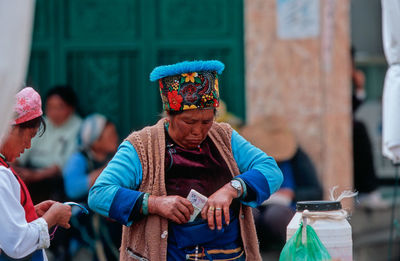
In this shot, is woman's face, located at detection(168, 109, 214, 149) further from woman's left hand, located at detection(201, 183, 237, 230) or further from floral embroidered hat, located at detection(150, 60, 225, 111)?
woman's left hand, located at detection(201, 183, 237, 230)

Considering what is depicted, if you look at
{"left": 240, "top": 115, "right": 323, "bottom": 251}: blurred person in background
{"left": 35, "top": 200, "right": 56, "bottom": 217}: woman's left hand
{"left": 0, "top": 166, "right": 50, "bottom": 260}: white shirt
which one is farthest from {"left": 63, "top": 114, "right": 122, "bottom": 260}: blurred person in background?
{"left": 0, "top": 166, "right": 50, "bottom": 260}: white shirt

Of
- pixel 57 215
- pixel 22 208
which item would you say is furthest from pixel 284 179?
pixel 22 208

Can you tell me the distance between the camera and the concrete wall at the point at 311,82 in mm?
6414

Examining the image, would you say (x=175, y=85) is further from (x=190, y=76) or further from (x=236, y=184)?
(x=236, y=184)

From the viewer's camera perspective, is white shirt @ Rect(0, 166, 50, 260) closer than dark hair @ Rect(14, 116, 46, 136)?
Yes

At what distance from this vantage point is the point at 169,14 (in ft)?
22.0

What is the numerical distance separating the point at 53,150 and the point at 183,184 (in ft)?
11.3

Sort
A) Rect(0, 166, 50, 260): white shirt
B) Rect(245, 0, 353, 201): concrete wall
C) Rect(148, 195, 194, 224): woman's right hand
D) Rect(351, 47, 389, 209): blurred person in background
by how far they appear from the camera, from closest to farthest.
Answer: Rect(0, 166, 50, 260): white shirt, Rect(148, 195, 194, 224): woman's right hand, Rect(245, 0, 353, 201): concrete wall, Rect(351, 47, 389, 209): blurred person in background

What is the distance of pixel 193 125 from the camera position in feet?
10.4

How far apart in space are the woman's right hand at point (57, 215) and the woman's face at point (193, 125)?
2.03 ft

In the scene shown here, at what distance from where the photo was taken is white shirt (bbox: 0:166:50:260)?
2805 mm

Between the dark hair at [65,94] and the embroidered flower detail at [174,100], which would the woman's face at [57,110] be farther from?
the embroidered flower detail at [174,100]

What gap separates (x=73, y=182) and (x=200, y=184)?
9.29 feet

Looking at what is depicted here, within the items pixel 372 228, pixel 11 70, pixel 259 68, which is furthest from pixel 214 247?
pixel 372 228
